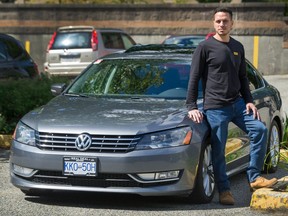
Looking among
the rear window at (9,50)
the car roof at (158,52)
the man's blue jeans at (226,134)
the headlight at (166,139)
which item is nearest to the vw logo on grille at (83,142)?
the headlight at (166,139)

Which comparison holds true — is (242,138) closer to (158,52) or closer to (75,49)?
(158,52)

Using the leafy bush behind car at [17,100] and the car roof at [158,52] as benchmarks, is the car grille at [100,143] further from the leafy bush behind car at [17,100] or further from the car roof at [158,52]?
the leafy bush behind car at [17,100]

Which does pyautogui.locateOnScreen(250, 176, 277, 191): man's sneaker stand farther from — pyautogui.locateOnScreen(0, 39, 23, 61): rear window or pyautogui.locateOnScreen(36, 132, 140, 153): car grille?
pyautogui.locateOnScreen(0, 39, 23, 61): rear window

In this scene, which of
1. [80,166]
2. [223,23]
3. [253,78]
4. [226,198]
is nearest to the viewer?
[80,166]

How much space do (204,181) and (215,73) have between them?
106 centimetres

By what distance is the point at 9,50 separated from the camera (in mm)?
16812

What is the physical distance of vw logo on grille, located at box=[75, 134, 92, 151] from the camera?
26.7 ft

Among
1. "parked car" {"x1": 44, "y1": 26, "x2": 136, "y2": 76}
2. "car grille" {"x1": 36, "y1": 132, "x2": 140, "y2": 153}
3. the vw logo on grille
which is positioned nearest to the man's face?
"car grille" {"x1": 36, "y1": 132, "x2": 140, "y2": 153}

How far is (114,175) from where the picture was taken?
8.11 metres

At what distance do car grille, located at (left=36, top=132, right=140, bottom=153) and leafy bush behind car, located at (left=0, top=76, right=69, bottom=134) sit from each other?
15.0 ft

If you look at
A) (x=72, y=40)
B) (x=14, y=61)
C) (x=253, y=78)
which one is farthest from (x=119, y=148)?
(x=72, y=40)

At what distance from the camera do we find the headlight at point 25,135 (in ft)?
27.7

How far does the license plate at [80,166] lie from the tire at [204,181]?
3.38ft

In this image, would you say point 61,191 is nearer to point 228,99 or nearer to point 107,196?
point 107,196
